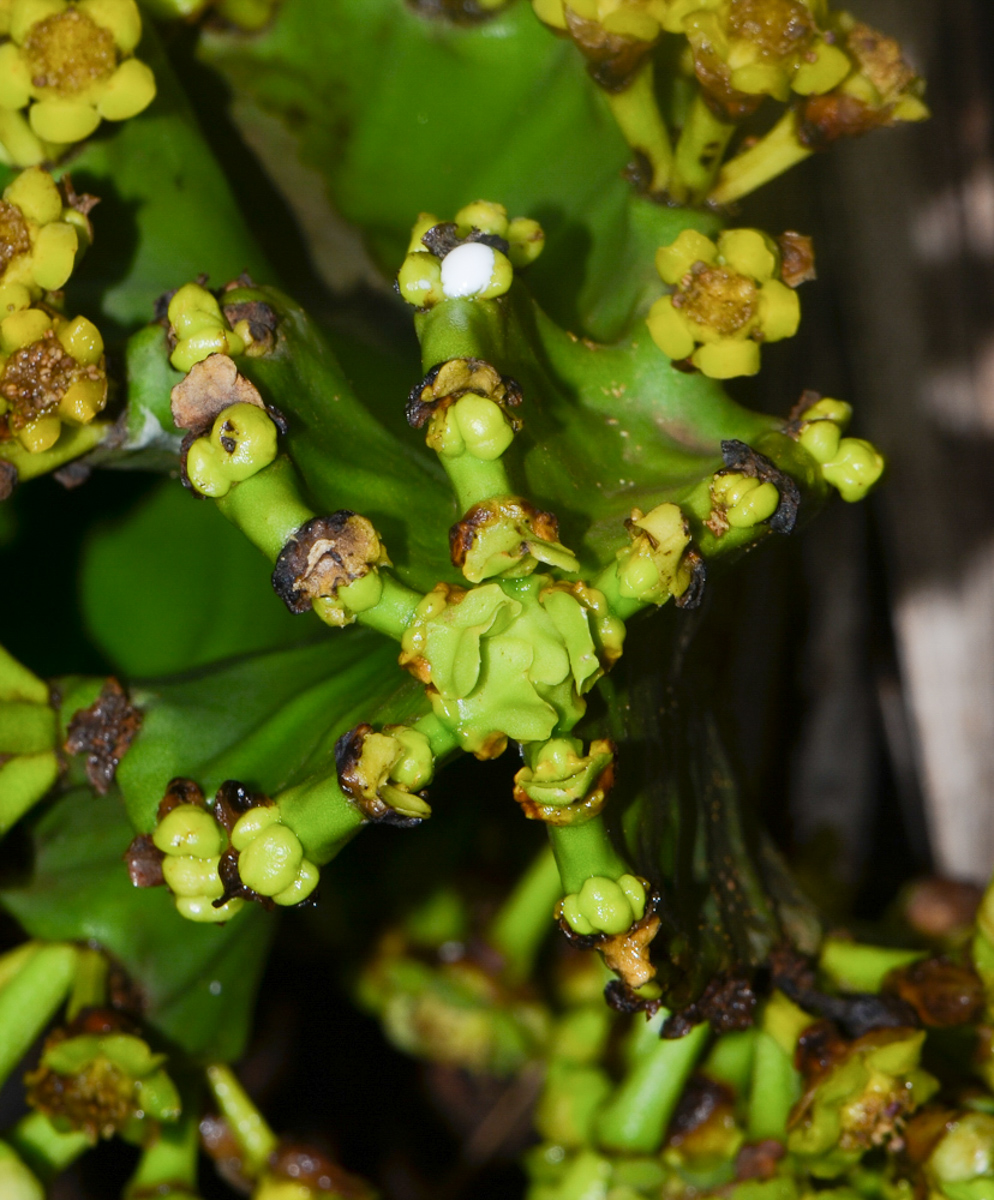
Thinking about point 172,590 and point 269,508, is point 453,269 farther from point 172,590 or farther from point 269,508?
point 172,590

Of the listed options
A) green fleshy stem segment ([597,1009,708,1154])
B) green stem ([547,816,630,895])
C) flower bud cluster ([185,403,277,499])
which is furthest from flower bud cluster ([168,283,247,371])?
green fleshy stem segment ([597,1009,708,1154])

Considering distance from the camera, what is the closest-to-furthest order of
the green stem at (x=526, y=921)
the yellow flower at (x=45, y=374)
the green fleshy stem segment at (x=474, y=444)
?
the green fleshy stem segment at (x=474, y=444)
the yellow flower at (x=45, y=374)
the green stem at (x=526, y=921)

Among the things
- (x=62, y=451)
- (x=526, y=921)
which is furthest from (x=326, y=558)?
(x=526, y=921)

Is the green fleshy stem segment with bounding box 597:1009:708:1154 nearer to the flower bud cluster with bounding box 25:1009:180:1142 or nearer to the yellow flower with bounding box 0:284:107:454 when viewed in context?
the flower bud cluster with bounding box 25:1009:180:1142

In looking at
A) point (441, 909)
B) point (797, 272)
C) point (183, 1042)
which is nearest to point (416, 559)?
point (797, 272)

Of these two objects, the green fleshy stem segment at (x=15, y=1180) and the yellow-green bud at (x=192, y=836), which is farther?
the green fleshy stem segment at (x=15, y=1180)

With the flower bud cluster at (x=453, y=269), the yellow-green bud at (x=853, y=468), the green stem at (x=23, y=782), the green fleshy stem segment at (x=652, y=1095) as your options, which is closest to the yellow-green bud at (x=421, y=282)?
the flower bud cluster at (x=453, y=269)

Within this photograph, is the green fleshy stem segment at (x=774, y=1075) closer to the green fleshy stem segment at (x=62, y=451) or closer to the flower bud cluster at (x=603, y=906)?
the flower bud cluster at (x=603, y=906)
